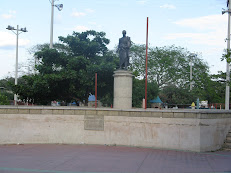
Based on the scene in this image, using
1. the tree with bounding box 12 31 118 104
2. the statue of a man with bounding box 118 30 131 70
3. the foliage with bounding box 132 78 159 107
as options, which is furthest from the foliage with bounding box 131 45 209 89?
the statue of a man with bounding box 118 30 131 70

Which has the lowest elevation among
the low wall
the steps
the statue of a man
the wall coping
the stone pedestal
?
the steps

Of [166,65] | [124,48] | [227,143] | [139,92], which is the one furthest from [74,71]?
[166,65]

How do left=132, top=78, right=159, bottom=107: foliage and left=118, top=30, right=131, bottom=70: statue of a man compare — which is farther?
left=132, top=78, right=159, bottom=107: foliage

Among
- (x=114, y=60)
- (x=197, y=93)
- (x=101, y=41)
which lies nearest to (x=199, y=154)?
(x=114, y=60)

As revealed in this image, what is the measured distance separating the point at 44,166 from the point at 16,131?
4887mm

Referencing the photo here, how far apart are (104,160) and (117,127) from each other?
10.0 feet

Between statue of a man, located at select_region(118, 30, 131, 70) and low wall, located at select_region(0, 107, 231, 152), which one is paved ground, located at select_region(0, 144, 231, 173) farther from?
statue of a man, located at select_region(118, 30, 131, 70)

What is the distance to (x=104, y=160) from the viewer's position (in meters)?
8.99

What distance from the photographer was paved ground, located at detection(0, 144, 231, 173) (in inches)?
314

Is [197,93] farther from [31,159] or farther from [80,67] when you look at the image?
[31,159]

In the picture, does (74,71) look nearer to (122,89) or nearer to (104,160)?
(122,89)

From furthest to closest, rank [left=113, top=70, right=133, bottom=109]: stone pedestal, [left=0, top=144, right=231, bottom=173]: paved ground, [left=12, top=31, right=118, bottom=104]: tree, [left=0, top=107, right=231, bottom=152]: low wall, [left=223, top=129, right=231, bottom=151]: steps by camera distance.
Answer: [left=12, top=31, right=118, bottom=104]: tree < [left=113, top=70, right=133, bottom=109]: stone pedestal < [left=223, top=129, right=231, bottom=151]: steps < [left=0, top=107, right=231, bottom=152]: low wall < [left=0, top=144, right=231, bottom=173]: paved ground

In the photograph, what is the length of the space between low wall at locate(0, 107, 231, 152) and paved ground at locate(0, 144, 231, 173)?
0.52 metres

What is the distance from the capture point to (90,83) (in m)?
18.7
